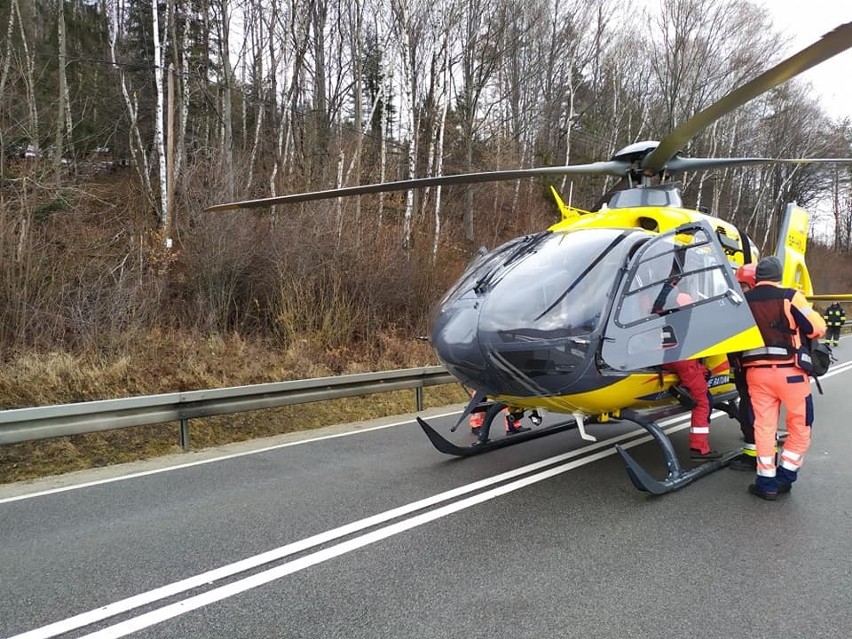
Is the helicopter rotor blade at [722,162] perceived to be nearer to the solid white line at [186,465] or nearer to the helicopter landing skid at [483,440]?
the helicopter landing skid at [483,440]

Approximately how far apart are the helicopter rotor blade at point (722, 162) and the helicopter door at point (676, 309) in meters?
0.87

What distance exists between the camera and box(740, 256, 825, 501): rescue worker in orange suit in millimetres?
4379

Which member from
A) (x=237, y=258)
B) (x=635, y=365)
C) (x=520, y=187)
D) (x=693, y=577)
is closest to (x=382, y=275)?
(x=237, y=258)

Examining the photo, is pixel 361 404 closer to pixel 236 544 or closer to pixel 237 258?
pixel 237 258

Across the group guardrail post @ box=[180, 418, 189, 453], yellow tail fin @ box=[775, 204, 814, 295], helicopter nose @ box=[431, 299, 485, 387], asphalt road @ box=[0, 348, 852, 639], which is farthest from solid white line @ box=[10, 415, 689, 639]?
yellow tail fin @ box=[775, 204, 814, 295]

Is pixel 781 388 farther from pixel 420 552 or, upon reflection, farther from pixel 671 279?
pixel 420 552

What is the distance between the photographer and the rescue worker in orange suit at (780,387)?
4379 mm

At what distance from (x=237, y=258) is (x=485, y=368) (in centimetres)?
797

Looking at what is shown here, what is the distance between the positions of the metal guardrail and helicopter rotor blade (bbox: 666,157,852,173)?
4.57 m

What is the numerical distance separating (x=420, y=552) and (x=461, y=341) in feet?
5.19

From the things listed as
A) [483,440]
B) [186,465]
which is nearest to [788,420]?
[483,440]

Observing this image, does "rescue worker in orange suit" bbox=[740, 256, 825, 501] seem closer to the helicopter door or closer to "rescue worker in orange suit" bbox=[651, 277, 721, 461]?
the helicopter door

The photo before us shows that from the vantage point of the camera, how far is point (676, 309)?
4.35 metres

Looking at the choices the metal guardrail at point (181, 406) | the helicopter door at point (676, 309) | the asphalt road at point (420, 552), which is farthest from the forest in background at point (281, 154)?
the helicopter door at point (676, 309)
